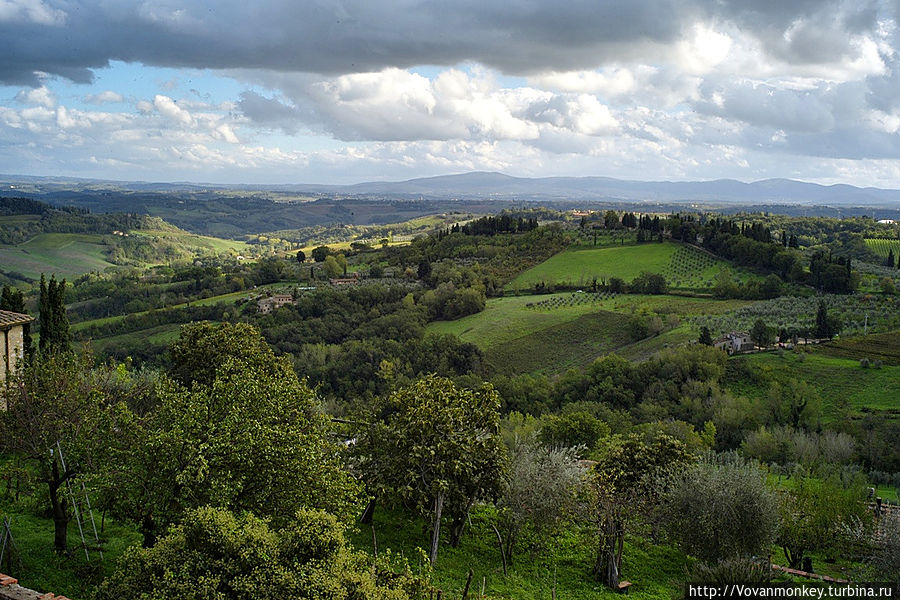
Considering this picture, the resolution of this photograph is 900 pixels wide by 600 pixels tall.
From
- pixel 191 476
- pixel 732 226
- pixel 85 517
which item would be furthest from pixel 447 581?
pixel 732 226

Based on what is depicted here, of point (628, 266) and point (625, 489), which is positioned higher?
point (628, 266)

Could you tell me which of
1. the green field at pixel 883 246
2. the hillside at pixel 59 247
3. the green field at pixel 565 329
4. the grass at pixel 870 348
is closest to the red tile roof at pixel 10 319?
the green field at pixel 565 329

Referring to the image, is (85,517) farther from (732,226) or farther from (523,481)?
(732,226)

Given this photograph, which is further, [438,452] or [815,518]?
[815,518]

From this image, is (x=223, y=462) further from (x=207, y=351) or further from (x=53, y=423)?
(x=207, y=351)

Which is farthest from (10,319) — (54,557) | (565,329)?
(565,329)

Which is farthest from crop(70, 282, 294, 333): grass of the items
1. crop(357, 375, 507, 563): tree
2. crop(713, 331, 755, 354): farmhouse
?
crop(357, 375, 507, 563): tree
